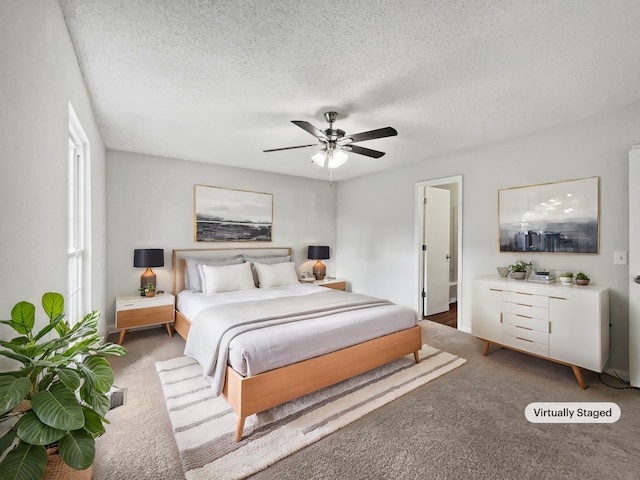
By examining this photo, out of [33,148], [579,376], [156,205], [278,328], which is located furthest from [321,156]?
[579,376]

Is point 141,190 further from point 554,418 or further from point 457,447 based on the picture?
point 554,418

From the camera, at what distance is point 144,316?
11.9 feet

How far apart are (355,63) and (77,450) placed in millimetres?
2291

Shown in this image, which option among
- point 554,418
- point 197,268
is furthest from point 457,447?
point 197,268

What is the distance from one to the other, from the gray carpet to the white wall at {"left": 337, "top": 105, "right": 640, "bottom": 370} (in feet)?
3.44

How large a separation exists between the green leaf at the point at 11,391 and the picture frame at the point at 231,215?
12.7ft

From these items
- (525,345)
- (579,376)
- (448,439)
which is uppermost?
(525,345)

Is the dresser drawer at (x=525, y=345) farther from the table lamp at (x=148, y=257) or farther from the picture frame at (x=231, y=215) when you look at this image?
the table lamp at (x=148, y=257)

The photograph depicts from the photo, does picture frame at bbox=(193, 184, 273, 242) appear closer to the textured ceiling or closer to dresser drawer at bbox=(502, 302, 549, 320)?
the textured ceiling

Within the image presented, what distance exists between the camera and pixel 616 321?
272cm

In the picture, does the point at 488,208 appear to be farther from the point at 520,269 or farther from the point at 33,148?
the point at 33,148

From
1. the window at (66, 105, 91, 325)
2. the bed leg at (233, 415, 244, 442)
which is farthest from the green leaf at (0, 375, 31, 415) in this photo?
the window at (66, 105, 91, 325)

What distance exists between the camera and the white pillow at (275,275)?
4328 millimetres

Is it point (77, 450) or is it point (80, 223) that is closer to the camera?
point (77, 450)
